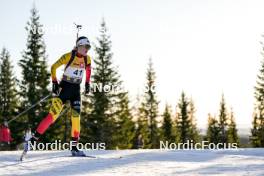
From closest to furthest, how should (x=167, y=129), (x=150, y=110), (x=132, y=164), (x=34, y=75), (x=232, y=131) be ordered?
(x=132, y=164), (x=34, y=75), (x=150, y=110), (x=167, y=129), (x=232, y=131)

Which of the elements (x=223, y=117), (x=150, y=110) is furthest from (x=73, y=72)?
(x=223, y=117)

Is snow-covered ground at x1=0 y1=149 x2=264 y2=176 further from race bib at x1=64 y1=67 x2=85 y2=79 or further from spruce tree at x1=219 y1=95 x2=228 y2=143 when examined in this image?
spruce tree at x1=219 y1=95 x2=228 y2=143

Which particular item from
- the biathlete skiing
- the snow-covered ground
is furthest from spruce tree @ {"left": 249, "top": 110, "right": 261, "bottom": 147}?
the biathlete skiing

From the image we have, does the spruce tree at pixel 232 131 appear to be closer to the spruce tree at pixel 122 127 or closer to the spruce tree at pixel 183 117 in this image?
the spruce tree at pixel 183 117

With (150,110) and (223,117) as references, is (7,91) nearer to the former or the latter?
(150,110)

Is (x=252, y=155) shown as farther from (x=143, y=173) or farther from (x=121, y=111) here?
(x=121, y=111)

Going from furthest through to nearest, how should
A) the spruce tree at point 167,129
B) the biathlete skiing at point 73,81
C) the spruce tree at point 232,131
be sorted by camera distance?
the spruce tree at point 232,131, the spruce tree at point 167,129, the biathlete skiing at point 73,81

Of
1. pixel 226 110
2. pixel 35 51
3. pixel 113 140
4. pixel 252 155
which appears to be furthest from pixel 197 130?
pixel 252 155

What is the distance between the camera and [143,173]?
6.52m

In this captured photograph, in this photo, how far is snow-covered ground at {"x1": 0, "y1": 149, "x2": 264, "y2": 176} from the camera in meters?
6.61

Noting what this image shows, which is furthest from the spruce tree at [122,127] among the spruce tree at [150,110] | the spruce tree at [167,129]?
the spruce tree at [167,129]

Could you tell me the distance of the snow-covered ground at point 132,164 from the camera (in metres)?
6.61

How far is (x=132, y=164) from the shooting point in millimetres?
7488

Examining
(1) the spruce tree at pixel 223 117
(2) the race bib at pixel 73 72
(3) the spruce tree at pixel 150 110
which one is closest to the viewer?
(2) the race bib at pixel 73 72
